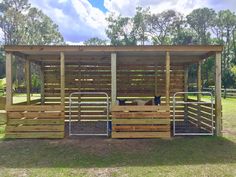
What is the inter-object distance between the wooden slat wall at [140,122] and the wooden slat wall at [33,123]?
1.45 m

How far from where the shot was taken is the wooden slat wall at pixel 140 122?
701 centimetres

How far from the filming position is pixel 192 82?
30.8m

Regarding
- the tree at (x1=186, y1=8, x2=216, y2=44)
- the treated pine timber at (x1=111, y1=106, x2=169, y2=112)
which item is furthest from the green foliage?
the treated pine timber at (x1=111, y1=106, x2=169, y2=112)

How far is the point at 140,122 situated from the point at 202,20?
40952mm

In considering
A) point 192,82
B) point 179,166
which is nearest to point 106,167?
point 179,166

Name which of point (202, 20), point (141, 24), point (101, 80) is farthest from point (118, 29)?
point (101, 80)

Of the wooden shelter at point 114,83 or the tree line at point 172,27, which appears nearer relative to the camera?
the wooden shelter at point 114,83

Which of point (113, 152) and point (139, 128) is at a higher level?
point (139, 128)

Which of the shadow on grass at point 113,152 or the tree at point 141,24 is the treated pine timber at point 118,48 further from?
the tree at point 141,24

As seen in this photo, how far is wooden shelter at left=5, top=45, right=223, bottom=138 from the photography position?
705cm

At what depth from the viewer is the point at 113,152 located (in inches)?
227

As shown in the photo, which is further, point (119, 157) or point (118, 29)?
point (118, 29)

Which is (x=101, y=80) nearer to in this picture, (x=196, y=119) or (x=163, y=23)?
(x=196, y=119)

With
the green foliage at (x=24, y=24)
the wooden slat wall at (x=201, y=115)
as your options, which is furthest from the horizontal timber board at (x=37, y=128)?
the green foliage at (x=24, y=24)
